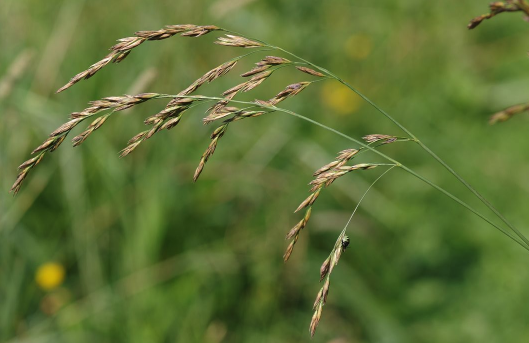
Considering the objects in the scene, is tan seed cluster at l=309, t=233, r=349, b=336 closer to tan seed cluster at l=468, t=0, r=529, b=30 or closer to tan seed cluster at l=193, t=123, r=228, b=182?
tan seed cluster at l=193, t=123, r=228, b=182

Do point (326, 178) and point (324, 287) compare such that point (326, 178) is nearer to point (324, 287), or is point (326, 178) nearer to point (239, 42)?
point (324, 287)

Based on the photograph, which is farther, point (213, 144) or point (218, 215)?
point (218, 215)

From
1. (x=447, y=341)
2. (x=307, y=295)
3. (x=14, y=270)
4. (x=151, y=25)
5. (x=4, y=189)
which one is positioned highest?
(x=151, y=25)

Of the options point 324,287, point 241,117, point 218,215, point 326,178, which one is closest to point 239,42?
point 241,117

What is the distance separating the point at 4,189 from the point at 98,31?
4.34 ft

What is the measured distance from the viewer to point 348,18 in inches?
172

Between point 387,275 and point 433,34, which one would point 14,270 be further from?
point 433,34

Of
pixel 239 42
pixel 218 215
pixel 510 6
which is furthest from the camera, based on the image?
pixel 218 215

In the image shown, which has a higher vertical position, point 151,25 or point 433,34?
point 151,25

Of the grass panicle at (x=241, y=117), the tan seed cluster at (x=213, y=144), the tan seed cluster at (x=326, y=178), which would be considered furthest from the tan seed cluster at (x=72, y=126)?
the tan seed cluster at (x=326, y=178)

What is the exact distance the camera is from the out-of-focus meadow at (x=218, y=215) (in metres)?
2.54

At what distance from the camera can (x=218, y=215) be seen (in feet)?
9.64

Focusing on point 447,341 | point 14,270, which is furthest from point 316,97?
point 14,270

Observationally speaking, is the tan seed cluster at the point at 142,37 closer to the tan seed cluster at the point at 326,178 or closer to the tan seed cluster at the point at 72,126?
the tan seed cluster at the point at 72,126
